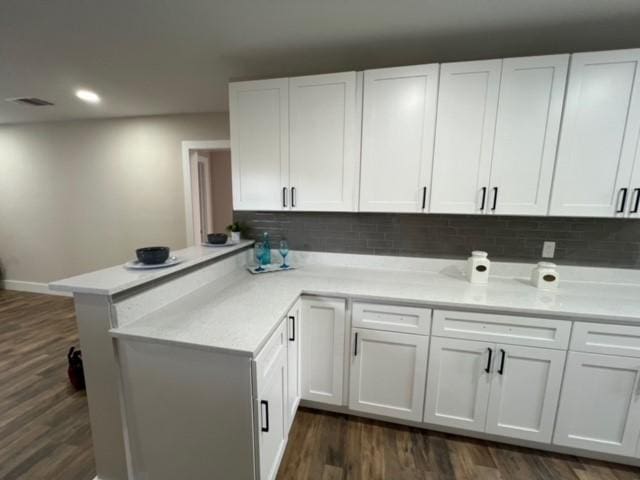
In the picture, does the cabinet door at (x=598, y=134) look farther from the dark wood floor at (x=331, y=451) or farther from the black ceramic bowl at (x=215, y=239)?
the black ceramic bowl at (x=215, y=239)

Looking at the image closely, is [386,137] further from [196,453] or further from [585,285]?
[196,453]

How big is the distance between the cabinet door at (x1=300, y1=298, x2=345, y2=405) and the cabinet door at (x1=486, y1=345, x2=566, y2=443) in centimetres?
94

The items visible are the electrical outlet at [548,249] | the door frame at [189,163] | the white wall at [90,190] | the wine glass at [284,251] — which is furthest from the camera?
the white wall at [90,190]

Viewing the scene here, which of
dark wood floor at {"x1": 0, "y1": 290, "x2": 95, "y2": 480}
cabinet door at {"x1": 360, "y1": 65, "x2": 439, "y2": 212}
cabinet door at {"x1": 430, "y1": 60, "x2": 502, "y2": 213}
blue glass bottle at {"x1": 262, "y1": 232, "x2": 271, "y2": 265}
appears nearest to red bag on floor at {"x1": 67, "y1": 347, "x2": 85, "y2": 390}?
dark wood floor at {"x1": 0, "y1": 290, "x2": 95, "y2": 480}

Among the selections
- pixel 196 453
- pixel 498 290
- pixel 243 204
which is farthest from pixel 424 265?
pixel 196 453

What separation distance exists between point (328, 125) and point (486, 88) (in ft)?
3.36

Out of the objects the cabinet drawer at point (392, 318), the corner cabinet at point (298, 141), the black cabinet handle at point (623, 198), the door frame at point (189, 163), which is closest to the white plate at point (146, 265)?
the corner cabinet at point (298, 141)

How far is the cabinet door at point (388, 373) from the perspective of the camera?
1689 millimetres

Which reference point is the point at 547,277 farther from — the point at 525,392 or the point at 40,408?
the point at 40,408

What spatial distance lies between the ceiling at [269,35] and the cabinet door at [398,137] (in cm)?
22

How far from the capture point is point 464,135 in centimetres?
176

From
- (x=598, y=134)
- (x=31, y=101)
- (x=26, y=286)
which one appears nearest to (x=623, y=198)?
(x=598, y=134)

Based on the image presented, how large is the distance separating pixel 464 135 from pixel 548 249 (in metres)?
1.11

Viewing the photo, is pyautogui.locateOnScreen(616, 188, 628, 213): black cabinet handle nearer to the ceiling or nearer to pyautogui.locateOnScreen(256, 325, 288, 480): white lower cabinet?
the ceiling
